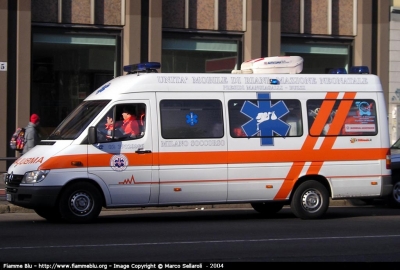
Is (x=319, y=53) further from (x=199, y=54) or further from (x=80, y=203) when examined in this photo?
(x=80, y=203)

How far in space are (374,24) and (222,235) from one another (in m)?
14.8

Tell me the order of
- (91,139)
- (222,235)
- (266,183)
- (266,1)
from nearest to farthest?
1. (222,235)
2. (91,139)
3. (266,183)
4. (266,1)

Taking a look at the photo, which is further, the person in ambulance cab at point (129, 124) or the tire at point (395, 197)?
the tire at point (395, 197)

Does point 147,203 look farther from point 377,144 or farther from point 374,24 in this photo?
point 374,24

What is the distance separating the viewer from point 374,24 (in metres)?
24.6

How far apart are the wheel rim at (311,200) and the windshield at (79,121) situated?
3972mm

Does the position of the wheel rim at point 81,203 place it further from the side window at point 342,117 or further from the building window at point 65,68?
the building window at point 65,68

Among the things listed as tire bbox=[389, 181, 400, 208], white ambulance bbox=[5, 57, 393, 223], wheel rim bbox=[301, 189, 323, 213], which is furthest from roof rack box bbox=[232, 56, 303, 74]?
tire bbox=[389, 181, 400, 208]

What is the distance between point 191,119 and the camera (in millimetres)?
13430

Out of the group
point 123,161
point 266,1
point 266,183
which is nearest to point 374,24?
point 266,1

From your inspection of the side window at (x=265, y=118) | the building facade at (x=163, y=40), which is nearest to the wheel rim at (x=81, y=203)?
the side window at (x=265, y=118)

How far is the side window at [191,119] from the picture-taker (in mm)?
13281

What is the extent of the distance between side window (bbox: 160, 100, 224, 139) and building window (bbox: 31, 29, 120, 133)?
9.26m

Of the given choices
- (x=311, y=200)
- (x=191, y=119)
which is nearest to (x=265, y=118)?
(x=191, y=119)
